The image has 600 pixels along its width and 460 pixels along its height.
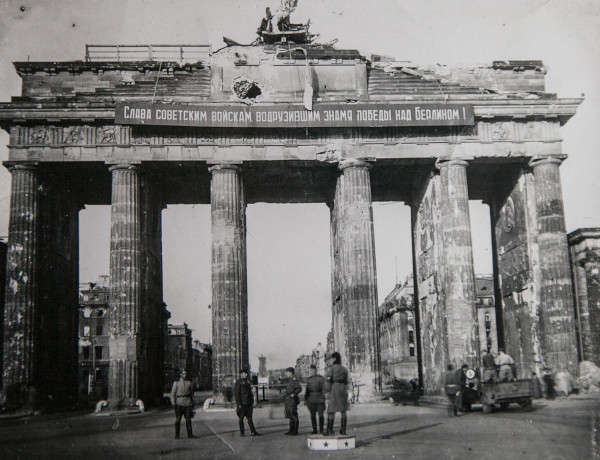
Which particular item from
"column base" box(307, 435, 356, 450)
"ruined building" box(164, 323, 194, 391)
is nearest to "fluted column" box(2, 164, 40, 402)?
"column base" box(307, 435, 356, 450)

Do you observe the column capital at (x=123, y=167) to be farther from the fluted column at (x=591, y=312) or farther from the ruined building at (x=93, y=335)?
the ruined building at (x=93, y=335)

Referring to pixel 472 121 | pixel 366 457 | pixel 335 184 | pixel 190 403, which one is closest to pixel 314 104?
pixel 335 184

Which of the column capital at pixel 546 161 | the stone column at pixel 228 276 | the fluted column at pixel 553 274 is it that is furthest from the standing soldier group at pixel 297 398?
the column capital at pixel 546 161

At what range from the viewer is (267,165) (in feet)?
107

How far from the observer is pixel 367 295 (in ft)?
102

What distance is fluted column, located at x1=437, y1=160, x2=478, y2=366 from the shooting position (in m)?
30.7

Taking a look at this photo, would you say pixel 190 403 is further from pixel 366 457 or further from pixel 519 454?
pixel 519 454

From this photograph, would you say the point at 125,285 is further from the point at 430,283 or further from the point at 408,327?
the point at 408,327

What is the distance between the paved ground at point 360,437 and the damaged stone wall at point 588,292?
8.72m

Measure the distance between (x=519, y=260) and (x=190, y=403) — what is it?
69.8 feet

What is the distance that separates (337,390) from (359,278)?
15090 mm

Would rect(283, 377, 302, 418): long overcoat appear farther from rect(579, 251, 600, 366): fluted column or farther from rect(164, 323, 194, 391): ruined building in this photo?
rect(164, 323, 194, 391): ruined building

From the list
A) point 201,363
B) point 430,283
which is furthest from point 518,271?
point 201,363

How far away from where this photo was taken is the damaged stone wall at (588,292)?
34.7 metres
